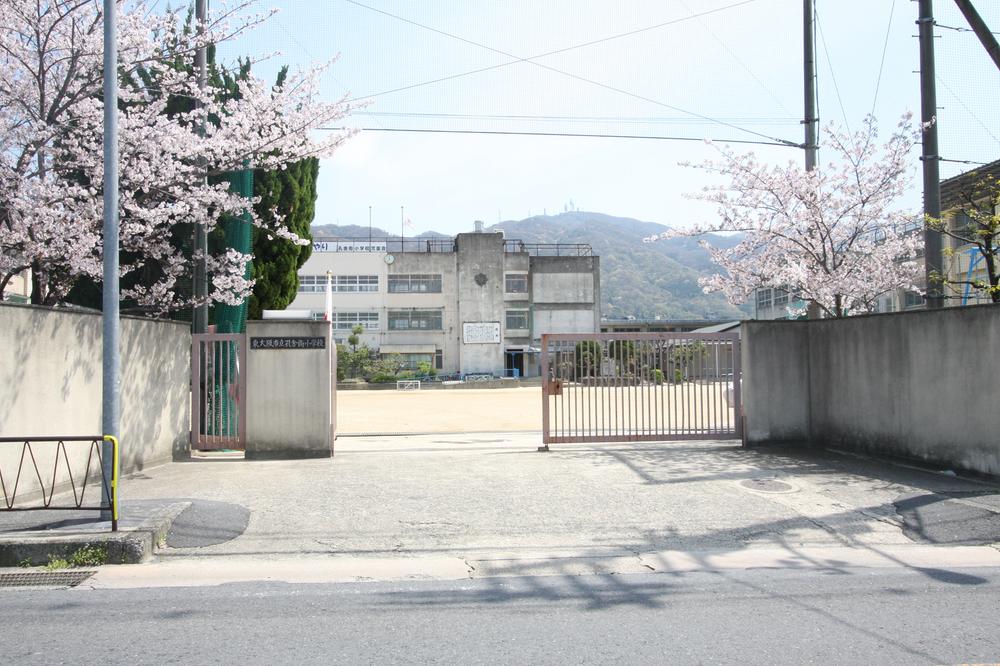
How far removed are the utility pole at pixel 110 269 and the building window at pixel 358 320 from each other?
6670 centimetres

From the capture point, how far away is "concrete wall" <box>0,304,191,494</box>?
831 centimetres

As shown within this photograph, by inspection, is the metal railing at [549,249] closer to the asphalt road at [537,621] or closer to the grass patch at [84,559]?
the grass patch at [84,559]

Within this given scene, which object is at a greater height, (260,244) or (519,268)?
(519,268)

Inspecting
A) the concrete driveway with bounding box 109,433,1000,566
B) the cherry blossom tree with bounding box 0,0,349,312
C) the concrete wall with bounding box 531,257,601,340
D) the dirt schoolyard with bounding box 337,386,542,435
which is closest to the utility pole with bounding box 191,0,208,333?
the cherry blossom tree with bounding box 0,0,349,312

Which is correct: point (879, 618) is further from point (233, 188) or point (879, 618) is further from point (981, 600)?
point (233, 188)

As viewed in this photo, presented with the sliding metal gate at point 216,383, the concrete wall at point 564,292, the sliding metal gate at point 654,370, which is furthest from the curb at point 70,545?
the concrete wall at point 564,292

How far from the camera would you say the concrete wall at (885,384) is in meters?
9.77

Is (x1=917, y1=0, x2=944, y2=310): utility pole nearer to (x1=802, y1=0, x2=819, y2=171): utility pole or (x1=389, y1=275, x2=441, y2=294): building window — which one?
(x1=802, y1=0, x2=819, y2=171): utility pole

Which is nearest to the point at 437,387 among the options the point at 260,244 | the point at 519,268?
the point at 519,268

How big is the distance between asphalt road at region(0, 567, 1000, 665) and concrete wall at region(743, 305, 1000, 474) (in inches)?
161

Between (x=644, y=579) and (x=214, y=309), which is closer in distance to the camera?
(x=644, y=579)

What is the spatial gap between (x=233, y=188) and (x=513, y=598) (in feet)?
37.2

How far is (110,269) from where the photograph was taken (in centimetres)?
753

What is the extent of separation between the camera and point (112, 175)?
7.56m
